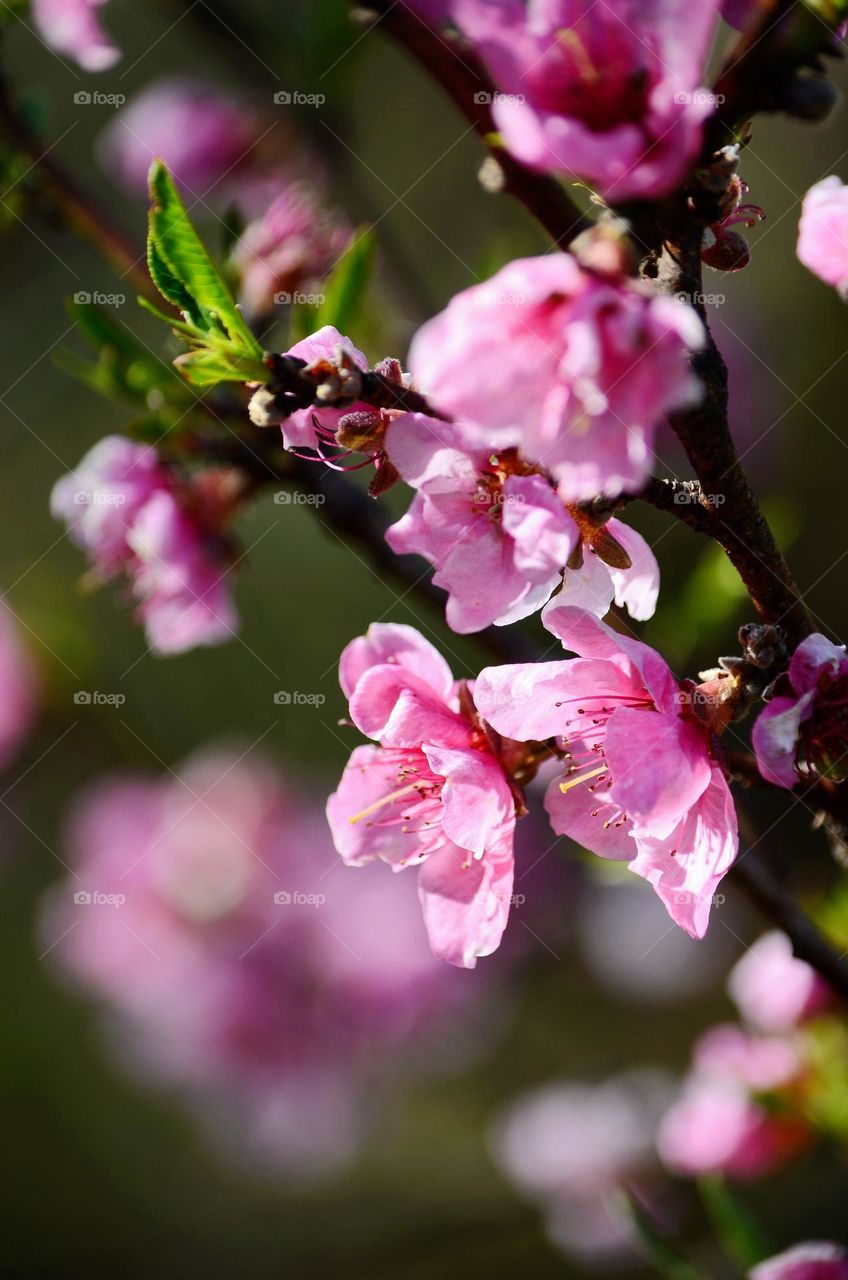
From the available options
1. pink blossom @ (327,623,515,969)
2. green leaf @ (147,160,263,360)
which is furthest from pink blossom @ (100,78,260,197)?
pink blossom @ (327,623,515,969)

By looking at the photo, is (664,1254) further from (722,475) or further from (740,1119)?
(722,475)

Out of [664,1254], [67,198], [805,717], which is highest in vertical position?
[67,198]

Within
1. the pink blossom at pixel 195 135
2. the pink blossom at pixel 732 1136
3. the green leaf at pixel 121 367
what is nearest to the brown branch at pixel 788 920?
the pink blossom at pixel 732 1136

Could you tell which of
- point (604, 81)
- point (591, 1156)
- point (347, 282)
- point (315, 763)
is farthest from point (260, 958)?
point (604, 81)

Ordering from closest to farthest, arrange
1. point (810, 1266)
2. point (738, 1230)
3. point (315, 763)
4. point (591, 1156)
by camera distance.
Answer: point (810, 1266)
point (738, 1230)
point (591, 1156)
point (315, 763)

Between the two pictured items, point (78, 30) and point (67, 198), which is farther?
point (67, 198)

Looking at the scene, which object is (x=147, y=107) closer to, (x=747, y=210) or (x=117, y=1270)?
(x=747, y=210)
